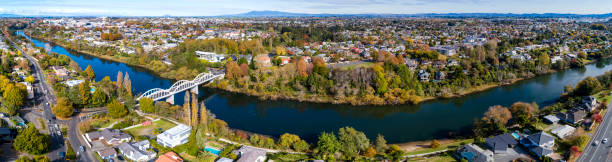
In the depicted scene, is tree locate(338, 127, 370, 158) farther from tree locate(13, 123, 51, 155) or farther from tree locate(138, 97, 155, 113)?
tree locate(13, 123, 51, 155)

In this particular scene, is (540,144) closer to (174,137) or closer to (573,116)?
(573,116)

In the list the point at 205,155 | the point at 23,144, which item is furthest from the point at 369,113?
the point at 23,144

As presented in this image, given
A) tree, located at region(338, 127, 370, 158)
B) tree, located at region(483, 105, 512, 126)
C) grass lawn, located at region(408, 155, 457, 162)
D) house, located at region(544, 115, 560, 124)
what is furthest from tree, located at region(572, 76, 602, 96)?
tree, located at region(338, 127, 370, 158)

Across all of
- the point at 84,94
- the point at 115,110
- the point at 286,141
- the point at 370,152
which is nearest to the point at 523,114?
the point at 370,152

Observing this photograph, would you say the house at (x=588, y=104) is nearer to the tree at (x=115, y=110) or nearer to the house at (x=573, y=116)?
the house at (x=573, y=116)

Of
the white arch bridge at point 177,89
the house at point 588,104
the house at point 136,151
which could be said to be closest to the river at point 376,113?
the white arch bridge at point 177,89

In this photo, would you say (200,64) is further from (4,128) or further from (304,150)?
(304,150)
